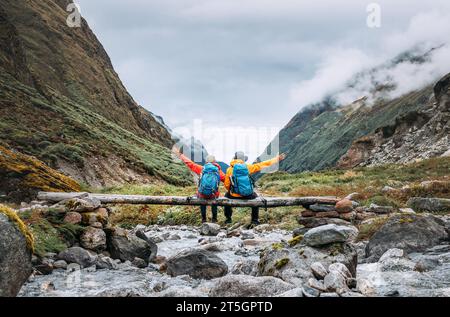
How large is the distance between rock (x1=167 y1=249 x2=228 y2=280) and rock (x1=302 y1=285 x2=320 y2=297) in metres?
2.33

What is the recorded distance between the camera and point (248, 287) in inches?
217

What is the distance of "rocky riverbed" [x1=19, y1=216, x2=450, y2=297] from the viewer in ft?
18.2

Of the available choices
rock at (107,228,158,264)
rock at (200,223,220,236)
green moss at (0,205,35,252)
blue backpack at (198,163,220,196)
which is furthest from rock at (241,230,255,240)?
green moss at (0,205,35,252)

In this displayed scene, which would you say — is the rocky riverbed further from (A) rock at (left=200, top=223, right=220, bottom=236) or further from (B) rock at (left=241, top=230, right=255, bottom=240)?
(A) rock at (left=200, top=223, right=220, bottom=236)

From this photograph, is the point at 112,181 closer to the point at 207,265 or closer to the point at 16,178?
the point at 16,178

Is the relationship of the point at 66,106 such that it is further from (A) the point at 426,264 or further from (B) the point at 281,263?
(A) the point at 426,264

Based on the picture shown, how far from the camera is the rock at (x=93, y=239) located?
862cm

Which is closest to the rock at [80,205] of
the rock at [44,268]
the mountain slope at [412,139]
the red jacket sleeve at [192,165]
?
the rock at [44,268]

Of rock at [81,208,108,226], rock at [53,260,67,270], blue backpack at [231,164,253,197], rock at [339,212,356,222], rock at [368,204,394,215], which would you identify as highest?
blue backpack at [231,164,253,197]

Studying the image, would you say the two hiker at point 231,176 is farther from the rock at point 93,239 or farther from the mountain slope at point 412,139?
the mountain slope at point 412,139

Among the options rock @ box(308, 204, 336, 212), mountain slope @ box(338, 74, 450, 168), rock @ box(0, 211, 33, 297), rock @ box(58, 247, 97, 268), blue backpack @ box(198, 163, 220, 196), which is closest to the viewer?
rock @ box(0, 211, 33, 297)

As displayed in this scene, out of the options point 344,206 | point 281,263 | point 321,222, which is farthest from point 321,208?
point 281,263

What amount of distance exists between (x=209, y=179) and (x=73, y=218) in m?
4.88
